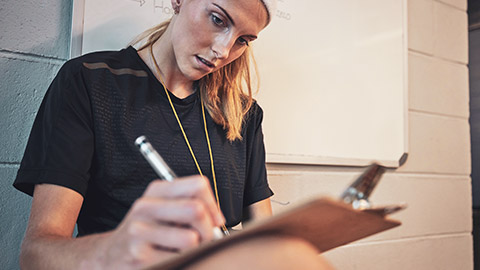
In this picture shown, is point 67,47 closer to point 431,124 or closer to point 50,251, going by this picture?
point 50,251

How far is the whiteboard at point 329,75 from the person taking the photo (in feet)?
4.63

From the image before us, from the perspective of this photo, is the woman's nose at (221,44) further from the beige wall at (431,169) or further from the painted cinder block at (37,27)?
the beige wall at (431,169)

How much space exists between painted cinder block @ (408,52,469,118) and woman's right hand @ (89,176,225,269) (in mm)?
1582

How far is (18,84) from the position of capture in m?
1.03

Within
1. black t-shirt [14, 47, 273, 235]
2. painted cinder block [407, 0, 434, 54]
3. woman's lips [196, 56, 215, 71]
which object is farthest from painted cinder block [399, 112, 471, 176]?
woman's lips [196, 56, 215, 71]

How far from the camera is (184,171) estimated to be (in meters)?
0.99

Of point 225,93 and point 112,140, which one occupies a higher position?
point 225,93

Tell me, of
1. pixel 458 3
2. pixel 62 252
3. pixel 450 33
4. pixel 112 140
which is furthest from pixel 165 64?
pixel 458 3

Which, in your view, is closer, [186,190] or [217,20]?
[186,190]

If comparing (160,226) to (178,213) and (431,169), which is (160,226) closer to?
(178,213)

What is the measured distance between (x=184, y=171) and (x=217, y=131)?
0.16 metres

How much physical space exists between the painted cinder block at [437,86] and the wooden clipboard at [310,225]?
4.69ft

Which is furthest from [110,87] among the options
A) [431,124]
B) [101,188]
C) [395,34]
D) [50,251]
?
[431,124]

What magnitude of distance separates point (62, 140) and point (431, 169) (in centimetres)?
157
